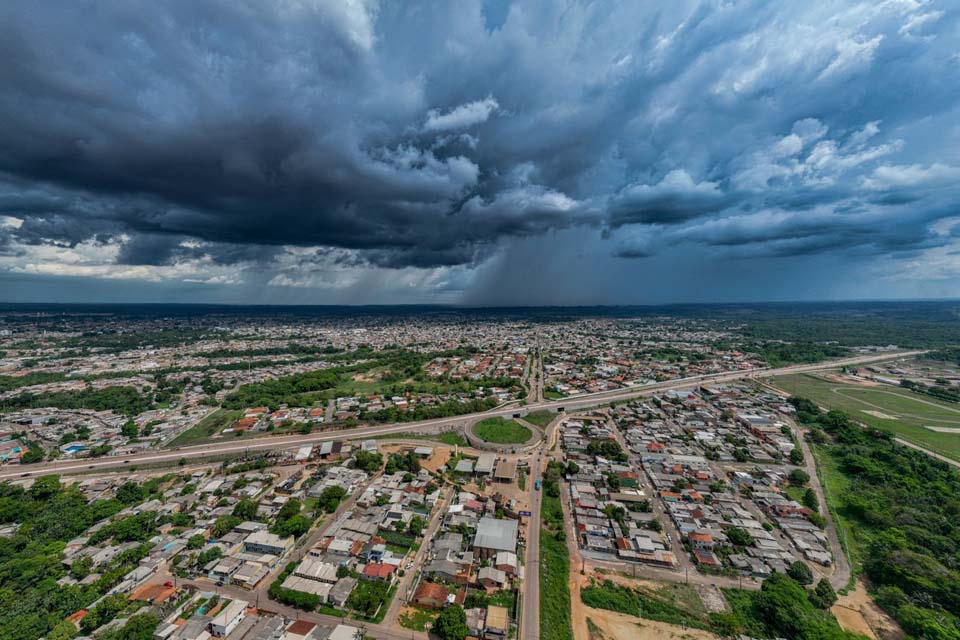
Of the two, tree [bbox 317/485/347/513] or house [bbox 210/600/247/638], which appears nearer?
house [bbox 210/600/247/638]

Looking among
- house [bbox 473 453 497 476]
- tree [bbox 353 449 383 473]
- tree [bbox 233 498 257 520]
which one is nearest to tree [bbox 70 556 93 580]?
tree [bbox 233 498 257 520]

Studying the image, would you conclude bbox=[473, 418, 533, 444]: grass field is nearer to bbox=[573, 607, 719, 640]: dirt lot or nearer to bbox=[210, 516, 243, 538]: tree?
bbox=[573, 607, 719, 640]: dirt lot

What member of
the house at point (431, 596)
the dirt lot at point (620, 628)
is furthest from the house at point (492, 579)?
the dirt lot at point (620, 628)

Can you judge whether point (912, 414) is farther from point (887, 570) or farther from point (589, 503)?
point (589, 503)

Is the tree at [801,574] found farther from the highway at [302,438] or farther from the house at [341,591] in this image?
the highway at [302,438]

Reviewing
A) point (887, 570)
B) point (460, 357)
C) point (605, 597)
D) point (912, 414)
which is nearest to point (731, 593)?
point (605, 597)

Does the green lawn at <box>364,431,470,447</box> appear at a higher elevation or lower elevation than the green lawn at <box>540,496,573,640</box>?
higher
